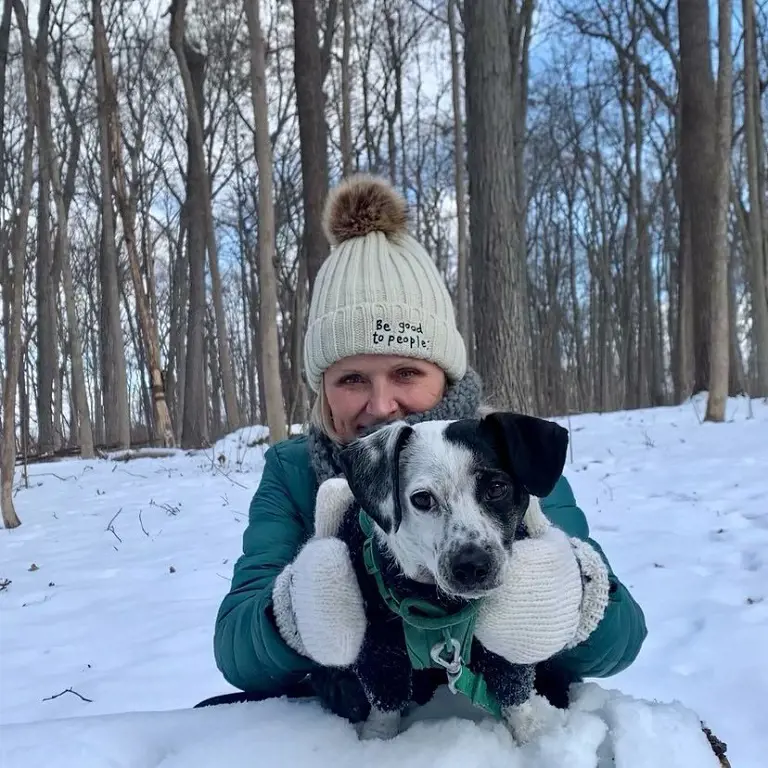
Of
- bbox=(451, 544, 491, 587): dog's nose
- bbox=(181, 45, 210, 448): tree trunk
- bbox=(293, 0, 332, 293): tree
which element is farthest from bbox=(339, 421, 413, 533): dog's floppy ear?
bbox=(181, 45, 210, 448): tree trunk

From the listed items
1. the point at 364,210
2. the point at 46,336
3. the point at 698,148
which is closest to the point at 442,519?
the point at 364,210

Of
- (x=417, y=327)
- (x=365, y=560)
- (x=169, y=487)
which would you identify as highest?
(x=417, y=327)

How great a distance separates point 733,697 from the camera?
7.67ft

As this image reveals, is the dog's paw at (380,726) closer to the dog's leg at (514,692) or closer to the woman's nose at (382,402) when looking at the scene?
the dog's leg at (514,692)

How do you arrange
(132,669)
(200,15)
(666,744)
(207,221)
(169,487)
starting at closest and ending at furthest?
(666,744) < (132,669) < (169,487) < (207,221) < (200,15)

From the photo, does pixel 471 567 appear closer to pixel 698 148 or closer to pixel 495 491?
pixel 495 491

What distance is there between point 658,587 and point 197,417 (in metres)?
12.6

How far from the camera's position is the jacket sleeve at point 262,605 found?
5.41ft

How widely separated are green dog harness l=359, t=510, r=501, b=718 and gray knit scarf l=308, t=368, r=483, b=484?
0.64m

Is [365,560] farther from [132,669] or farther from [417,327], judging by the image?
[132,669]

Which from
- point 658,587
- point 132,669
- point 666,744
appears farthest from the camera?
point 658,587

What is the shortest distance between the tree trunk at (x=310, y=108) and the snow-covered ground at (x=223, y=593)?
3.60 meters

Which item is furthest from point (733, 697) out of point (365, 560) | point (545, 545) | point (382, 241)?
point (382, 241)

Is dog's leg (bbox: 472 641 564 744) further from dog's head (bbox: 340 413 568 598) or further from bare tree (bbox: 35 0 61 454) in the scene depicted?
bare tree (bbox: 35 0 61 454)
